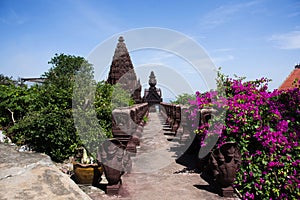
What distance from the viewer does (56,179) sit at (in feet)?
8.18

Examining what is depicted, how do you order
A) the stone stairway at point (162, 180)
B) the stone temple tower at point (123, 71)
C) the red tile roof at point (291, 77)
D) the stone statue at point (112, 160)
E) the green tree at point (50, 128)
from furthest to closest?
the stone temple tower at point (123, 71)
the red tile roof at point (291, 77)
the green tree at point (50, 128)
the stone stairway at point (162, 180)
the stone statue at point (112, 160)

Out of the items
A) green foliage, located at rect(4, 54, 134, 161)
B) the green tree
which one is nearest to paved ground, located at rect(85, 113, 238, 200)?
green foliage, located at rect(4, 54, 134, 161)

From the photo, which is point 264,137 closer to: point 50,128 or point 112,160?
point 112,160

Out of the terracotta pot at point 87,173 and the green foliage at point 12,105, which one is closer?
the terracotta pot at point 87,173

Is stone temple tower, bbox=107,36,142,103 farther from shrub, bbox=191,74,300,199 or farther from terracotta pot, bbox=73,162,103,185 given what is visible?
terracotta pot, bbox=73,162,103,185

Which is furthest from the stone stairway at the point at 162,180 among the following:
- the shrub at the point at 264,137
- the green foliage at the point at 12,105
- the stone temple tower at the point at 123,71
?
the stone temple tower at the point at 123,71

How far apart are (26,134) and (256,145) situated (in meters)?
4.68

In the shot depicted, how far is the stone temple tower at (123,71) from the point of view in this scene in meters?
21.1

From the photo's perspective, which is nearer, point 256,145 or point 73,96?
point 256,145

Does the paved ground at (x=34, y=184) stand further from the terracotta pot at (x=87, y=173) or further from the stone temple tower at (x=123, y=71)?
the stone temple tower at (x=123, y=71)

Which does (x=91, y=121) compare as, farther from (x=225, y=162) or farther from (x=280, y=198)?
(x=280, y=198)

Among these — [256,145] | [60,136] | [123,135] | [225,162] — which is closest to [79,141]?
[60,136]

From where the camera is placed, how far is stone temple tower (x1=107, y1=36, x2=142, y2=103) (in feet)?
69.4

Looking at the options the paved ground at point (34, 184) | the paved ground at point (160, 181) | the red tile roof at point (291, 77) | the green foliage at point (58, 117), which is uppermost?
the red tile roof at point (291, 77)
